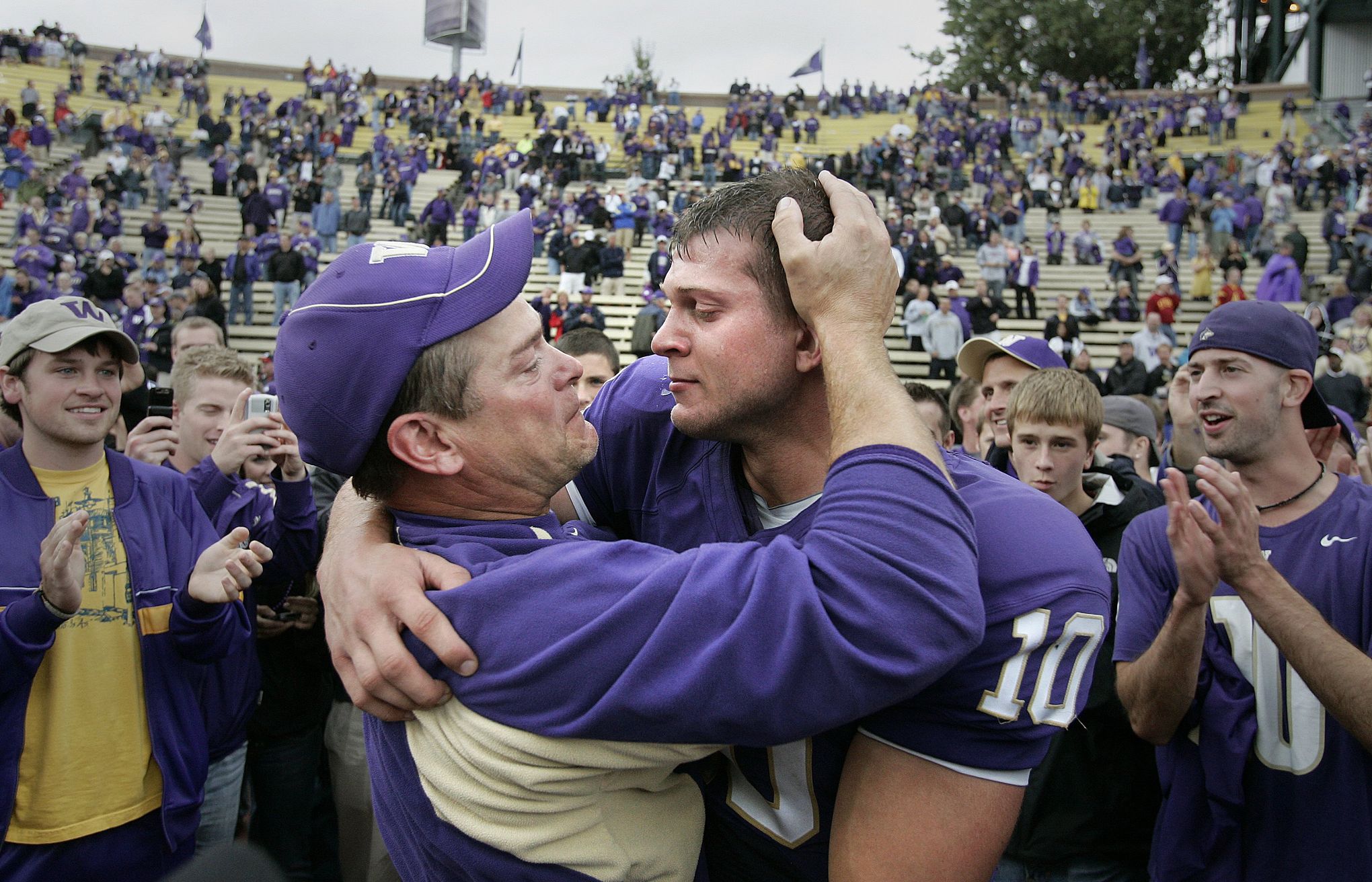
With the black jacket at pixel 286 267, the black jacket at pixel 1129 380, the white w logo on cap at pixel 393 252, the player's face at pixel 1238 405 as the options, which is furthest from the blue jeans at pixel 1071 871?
the black jacket at pixel 286 267

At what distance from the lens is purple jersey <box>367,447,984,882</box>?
1.40 metres

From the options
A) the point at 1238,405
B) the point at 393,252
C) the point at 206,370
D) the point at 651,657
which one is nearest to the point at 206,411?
the point at 206,370

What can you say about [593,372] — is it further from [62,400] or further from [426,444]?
[426,444]

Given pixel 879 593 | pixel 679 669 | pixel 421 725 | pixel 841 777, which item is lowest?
pixel 841 777

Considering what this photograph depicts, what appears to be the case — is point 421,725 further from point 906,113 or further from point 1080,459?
point 906,113

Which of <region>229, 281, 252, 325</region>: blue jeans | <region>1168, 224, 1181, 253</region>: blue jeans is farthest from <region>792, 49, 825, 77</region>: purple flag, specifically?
<region>229, 281, 252, 325</region>: blue jeans

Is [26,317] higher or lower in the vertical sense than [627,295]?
lower

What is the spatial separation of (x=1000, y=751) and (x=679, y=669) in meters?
0.57

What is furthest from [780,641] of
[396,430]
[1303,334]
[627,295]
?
[627,295]

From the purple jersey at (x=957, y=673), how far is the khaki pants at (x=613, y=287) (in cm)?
2163

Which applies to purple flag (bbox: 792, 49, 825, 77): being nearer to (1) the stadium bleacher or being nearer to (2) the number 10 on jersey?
(1) the stadium bleacher

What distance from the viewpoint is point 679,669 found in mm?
1425

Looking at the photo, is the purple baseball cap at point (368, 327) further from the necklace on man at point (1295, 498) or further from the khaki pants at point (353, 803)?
the khaki pants at point (353, 803)

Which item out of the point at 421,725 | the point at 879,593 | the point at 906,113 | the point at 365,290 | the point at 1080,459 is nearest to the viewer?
the point at 879,593
